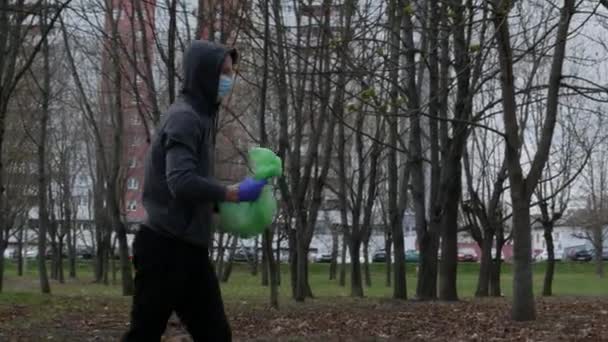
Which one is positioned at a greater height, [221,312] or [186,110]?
[186,110]

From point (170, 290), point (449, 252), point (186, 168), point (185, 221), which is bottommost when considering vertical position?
point (449, 252)

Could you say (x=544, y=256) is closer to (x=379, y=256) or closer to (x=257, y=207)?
(x=379, y=256)

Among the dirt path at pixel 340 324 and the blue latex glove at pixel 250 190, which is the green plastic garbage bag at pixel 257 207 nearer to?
the blue latex glove at pixel 250 190

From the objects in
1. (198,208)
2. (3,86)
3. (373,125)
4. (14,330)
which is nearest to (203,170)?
(198,208)

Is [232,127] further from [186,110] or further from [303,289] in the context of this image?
[186,110]

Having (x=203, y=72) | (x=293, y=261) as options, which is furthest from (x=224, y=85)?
(x=293, y=261)

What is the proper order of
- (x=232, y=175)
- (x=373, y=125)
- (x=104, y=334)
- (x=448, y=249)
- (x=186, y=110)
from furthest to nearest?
1. (x=232, y=175)
2. (x=373, y=125)
3. (x=448, y=249)
4. (x=104, y=334)
5. (x=186, y=110)

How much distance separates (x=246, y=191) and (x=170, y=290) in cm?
64

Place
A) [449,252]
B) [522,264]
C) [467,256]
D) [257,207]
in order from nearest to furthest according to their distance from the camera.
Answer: [257,207]
[522,264]
[449,252]
[467,256]

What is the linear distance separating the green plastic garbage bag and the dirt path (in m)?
4.86

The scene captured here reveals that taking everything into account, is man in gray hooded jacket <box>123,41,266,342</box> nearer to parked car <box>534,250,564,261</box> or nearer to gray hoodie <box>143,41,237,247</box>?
gray hoodie <box>143,41,237,247</box>

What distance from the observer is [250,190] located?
14.3ft

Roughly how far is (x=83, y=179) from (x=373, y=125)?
23719mm

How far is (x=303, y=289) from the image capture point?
19.2 meters
